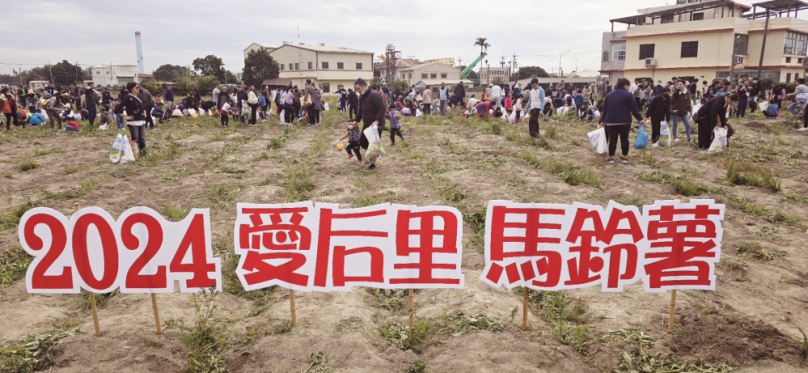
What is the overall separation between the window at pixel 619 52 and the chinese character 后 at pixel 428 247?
149 feet

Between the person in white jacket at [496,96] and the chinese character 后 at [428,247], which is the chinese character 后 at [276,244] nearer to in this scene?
the chinese character 后 at [428,247]

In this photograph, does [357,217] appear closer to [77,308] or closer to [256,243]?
[256,243]

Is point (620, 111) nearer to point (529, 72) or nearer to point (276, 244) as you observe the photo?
point (276, 244)

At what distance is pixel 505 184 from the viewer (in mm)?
8375

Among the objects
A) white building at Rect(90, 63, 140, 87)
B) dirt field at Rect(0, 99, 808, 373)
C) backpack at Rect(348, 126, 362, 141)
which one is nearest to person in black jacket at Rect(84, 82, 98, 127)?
dirt field at Rect(0, 99, 808, 373)

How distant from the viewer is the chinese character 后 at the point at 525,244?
11.5 ft

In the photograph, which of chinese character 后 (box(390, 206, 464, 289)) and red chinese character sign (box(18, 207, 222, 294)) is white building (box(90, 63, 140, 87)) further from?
chinese character 后 (box(390, 206, 464, 289))

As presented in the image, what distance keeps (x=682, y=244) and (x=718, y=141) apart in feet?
29.8

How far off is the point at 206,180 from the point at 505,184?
548 cm

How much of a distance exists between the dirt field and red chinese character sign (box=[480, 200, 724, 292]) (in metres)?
0.37

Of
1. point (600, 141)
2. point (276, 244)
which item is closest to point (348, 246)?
point (276, 244)

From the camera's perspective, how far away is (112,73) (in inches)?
2386

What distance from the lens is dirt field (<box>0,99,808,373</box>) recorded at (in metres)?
3.35

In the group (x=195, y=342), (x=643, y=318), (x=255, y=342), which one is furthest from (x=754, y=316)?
(x=195, y=342)
